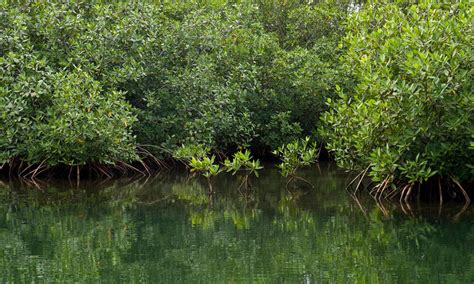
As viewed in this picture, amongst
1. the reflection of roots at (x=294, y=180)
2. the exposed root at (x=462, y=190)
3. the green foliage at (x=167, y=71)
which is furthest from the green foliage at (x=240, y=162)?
the exposed root at (x=462, y=190)

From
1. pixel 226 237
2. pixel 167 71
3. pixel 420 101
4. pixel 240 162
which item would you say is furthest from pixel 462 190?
pixel 167 71

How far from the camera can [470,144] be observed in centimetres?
985

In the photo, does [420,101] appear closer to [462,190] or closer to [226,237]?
[462,190]

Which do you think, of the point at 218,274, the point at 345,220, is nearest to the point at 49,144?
the point at 345,220

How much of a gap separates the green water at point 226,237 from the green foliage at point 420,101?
568 mm

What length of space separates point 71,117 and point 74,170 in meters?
1.68

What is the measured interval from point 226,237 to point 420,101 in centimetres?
327

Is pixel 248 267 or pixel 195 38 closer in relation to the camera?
pixel 248 267

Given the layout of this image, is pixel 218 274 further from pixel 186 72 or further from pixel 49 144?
pixel 186 72

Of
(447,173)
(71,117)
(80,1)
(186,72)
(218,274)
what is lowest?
(218,274)

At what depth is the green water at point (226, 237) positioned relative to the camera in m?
6.36

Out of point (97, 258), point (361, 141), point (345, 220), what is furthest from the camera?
point (361, 141)

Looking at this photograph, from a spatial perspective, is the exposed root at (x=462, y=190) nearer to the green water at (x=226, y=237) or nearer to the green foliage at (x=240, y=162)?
the green water at (x=226, y=237)

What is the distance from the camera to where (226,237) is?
8094 mm
